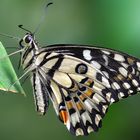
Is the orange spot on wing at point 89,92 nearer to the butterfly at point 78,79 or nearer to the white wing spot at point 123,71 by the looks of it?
the butterfly at point 78,79

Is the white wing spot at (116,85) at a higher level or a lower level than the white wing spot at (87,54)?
lower

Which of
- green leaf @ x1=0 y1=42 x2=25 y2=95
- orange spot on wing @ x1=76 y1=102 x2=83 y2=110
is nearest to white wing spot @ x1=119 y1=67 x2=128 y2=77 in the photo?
orange spot on wing @ x1=76 y1=102 x2=83 y2=110

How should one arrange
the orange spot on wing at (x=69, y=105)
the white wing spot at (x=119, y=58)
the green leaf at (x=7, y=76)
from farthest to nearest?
the orange spot on wing at (x=69, y=105) → the white wing spot at (x=119, y=58) → the green leaf at (x=7, y=76)

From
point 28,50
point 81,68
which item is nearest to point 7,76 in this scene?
point 28,50

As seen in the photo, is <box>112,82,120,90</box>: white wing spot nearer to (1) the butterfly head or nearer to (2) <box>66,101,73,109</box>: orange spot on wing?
(2) <box>66,101,73,109</box>: orange spot on wing

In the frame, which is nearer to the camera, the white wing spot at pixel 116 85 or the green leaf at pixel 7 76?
the green leaf at pixel 7 76

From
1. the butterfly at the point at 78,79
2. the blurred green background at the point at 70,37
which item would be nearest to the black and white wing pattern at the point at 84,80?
the butterfly at the point at 78,79

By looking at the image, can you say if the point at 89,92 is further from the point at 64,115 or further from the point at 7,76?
the point at 7,76
